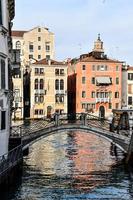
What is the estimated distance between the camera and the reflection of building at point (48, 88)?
292ft

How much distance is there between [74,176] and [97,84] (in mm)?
62987

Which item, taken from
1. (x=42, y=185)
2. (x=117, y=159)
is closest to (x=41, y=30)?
(x=117, y=159)

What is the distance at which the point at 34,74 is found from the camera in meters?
88.9

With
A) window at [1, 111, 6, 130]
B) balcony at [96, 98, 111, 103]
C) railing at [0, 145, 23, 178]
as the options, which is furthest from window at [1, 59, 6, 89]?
balcony at [96, 98, 111, 103]

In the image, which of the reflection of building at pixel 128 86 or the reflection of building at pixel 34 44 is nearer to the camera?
the reflection of building at pixel 128 86

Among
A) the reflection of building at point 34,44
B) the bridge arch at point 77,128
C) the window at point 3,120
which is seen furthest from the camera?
the reflection of building at point 34,44

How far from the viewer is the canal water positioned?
24.3 metres

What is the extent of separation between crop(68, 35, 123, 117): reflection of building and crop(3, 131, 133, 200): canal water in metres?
46.4

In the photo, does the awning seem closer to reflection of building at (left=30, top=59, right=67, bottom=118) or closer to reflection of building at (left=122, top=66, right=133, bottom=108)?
reflection of building at (left=122, top=66, right=133, bottom=108)

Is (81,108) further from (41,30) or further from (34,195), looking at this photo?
(34,195)

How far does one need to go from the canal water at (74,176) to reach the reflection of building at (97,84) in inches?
1827

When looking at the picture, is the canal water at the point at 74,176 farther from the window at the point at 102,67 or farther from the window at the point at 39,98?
the window at the point at 102,67

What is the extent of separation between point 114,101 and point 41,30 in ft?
62.9

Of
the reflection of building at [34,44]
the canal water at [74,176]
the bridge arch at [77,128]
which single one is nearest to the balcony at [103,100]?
the reflection of building at [34,44]
